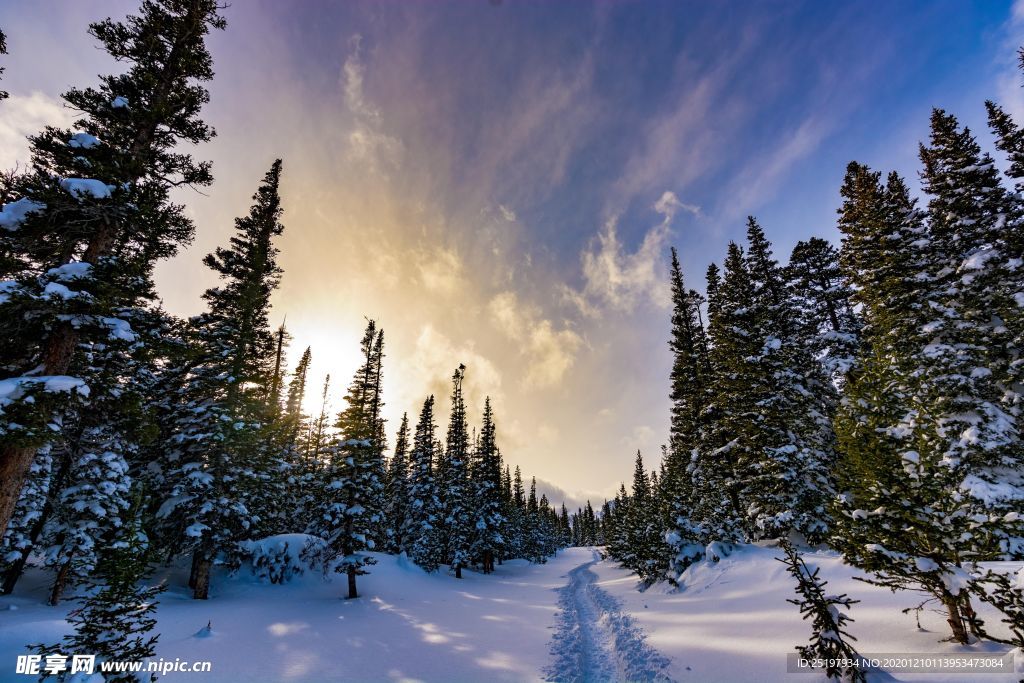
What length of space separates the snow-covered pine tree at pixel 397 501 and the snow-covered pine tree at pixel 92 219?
105 feet

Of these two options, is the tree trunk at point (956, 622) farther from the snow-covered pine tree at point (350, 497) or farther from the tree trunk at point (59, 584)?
the tree trunk at point (59, 584)

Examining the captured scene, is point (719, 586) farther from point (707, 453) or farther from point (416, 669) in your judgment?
point (416, 669)

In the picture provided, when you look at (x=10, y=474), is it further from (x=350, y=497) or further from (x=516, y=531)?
(x=516, y=531)

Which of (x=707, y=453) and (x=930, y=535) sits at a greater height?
(x=707, y=453)

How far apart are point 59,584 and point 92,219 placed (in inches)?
626

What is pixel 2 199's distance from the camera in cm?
1023

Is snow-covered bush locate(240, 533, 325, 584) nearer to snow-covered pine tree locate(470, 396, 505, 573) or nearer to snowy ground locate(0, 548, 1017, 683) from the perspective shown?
snowy ground locate(0, 548, 1017, 683)

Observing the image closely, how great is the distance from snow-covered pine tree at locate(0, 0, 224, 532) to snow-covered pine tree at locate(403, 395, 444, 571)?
95.3 feet

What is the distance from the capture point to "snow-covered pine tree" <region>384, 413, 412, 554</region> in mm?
38875

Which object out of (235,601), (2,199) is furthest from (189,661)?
(2,199)

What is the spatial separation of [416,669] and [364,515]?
476 inches

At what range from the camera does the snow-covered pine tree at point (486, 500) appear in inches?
1500

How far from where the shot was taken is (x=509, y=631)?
14.4 m

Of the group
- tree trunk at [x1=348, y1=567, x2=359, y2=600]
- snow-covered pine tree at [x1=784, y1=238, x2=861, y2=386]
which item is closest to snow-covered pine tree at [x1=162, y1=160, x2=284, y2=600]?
tree trunk at [x1=348, y1=567, x2=359, y2=600]
